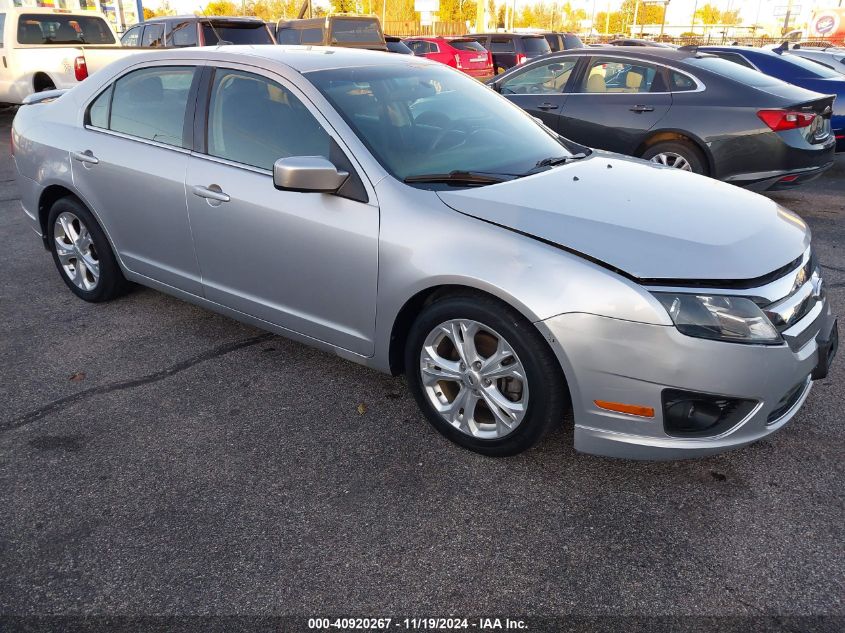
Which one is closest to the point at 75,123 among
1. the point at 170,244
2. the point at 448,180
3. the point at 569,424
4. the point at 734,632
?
the point at 170,244

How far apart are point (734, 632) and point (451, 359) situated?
149 centimetres

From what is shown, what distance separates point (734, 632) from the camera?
2.18 m

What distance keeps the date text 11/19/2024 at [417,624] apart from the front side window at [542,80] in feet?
21.9

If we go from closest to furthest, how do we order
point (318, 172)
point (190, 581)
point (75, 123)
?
point (190, 581) → point (318, 172) → point (75, 123)

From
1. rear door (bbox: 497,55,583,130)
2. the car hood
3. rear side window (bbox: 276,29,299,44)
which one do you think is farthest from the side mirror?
rear side window (bbox: 276,29,299,44)

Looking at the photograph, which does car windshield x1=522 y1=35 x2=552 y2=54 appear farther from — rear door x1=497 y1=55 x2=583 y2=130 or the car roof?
the car roof

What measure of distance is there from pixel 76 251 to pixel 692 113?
561cm

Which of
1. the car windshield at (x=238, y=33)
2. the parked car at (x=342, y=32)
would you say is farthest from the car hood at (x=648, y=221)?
the parked car at (x=342, y=32)

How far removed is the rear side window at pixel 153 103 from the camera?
3875 millimetres

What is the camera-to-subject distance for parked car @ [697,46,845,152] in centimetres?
879

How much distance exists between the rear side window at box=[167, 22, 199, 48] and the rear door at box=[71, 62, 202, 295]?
345 inches

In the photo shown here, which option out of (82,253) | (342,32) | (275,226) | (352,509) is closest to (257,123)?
(275,226)

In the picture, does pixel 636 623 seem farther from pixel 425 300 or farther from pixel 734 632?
pixel 425 300

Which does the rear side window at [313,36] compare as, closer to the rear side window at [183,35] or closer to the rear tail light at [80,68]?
the rear side window at [183,35]
